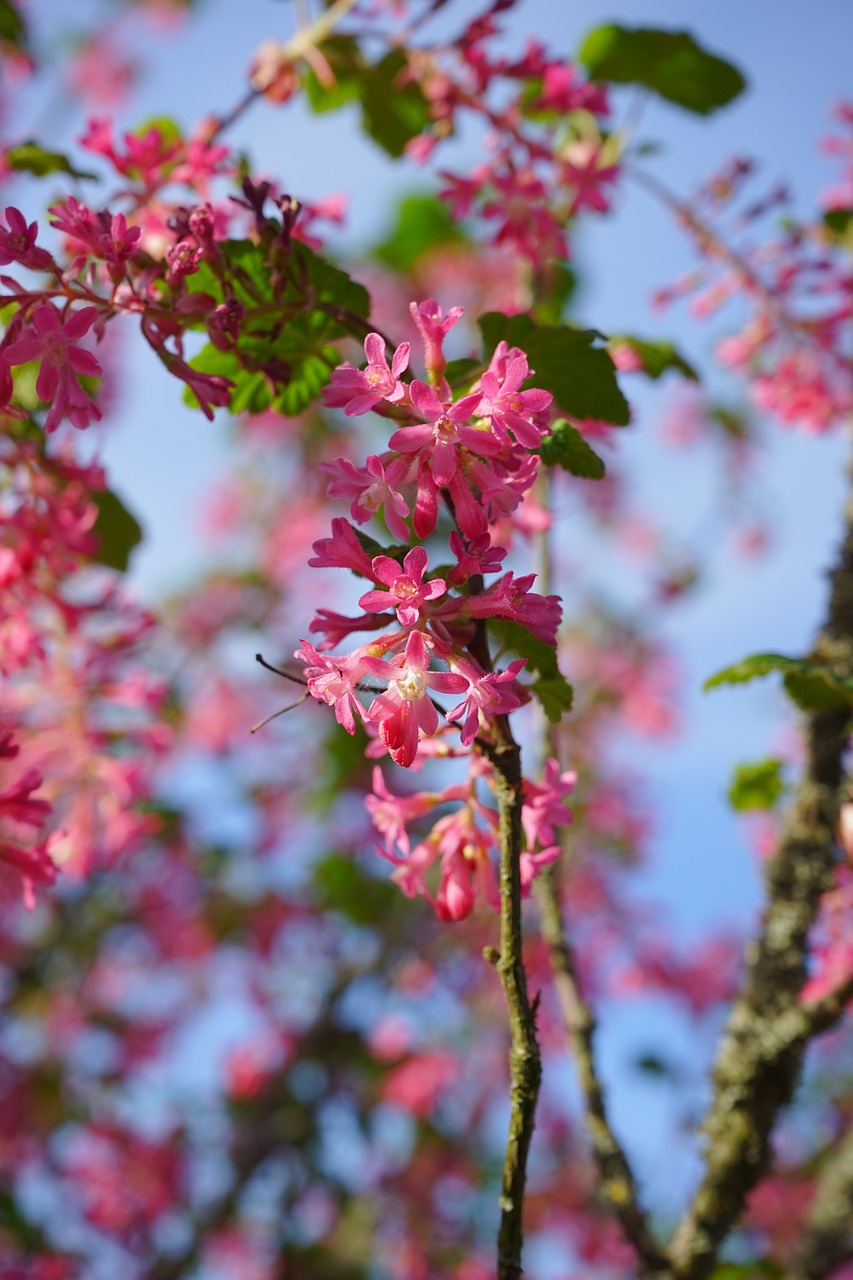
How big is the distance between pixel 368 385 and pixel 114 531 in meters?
1.42

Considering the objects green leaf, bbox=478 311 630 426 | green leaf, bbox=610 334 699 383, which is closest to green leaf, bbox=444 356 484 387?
green leaf, bbox=478 311 630 426

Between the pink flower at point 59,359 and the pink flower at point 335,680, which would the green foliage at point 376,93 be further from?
the pink flower at point 335,680

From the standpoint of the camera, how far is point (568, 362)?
1732 millimetres

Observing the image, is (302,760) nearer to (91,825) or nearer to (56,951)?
(56,951)

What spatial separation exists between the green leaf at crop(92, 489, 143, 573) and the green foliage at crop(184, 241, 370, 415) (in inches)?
28.6

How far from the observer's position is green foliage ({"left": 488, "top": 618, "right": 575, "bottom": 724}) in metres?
1.50

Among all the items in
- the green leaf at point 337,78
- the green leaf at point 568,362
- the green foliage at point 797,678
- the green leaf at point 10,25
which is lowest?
the green foliage at point 797,678

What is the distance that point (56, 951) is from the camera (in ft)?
26.0

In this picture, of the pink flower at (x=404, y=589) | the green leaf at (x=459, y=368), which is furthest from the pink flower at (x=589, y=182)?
the pink flower at (x=404, y=589)

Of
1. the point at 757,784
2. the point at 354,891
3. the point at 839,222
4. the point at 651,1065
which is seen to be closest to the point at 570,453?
the point at 757,784

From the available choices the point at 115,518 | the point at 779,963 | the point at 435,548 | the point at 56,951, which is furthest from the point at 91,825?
the point at 56,951

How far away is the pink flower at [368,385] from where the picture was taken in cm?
132

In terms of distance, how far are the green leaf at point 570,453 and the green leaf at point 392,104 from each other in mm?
1860

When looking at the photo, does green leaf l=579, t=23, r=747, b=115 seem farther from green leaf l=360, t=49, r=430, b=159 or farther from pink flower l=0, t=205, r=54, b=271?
pink flower l=0, t=205, r=54, b=271
